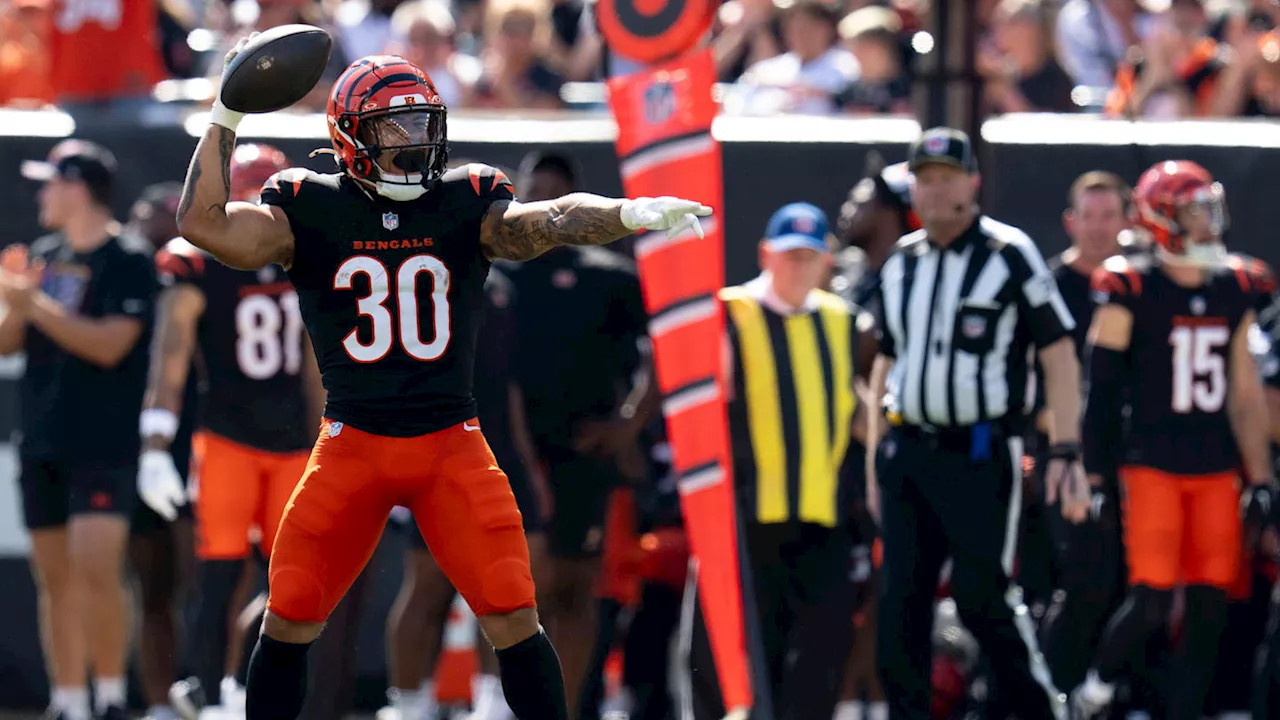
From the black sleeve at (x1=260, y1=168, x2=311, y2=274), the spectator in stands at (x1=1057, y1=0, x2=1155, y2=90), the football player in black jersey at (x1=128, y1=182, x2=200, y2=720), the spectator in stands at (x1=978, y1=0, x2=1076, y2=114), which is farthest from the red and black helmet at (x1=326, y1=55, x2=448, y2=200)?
the spectator in stands at (x1=1057, y1=0, x2=1155, y2=90)

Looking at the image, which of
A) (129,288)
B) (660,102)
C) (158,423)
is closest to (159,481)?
(158,423)

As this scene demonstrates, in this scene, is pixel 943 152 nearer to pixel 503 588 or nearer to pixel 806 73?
pixel 503 588

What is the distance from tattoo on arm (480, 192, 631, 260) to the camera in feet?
17.8

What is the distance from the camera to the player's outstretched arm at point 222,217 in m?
5.45

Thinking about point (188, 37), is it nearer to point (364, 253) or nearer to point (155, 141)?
point (155, 141)

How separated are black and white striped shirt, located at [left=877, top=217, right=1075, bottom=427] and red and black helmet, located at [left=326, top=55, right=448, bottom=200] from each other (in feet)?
6.60

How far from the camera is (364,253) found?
221 inches

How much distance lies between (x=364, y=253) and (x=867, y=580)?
322cm

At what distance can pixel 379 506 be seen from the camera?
5684 millimetres

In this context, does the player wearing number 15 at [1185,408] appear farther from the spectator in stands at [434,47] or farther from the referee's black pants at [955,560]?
the spectator in stands at [434,47]

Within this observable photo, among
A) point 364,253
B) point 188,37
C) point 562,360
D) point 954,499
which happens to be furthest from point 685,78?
point 188,37

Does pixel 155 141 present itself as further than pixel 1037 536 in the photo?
Yes

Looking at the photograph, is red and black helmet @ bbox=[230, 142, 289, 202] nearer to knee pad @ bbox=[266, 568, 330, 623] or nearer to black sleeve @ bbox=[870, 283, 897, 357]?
black sleeve @ bbox=[870, 283, 897, 357]

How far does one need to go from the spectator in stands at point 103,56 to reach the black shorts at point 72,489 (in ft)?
5.60
